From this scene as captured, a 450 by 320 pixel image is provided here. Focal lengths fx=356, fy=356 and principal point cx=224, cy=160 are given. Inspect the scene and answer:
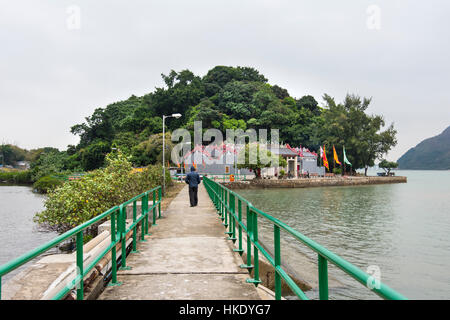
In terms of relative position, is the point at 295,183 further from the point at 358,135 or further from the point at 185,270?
the point at 185,270

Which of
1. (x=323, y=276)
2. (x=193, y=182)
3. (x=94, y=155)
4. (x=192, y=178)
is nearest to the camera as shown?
(x=323, y=276)

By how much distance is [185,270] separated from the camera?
19.2 ft

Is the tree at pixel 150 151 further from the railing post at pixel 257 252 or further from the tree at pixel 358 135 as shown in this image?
the railing post at pixel 257 252

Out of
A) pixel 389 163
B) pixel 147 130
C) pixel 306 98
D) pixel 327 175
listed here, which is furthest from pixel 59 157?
pixel 389 163

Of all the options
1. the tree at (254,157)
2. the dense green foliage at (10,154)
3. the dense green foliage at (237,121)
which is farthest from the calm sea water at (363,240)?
the dense green foliage at (10,154)

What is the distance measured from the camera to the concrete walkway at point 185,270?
4.80 m

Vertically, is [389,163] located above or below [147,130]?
below

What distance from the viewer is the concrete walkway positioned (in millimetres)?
4801

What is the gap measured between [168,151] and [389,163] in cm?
5828

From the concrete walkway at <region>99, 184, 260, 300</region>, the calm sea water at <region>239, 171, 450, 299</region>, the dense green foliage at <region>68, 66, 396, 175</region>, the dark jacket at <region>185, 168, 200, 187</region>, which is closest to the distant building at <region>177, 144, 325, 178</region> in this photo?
the dense green foliage at <region>68, 66, 396, 175</region>

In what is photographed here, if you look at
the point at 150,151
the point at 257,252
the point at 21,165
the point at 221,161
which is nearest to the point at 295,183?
the point at 221,161

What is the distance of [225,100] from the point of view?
272ft
